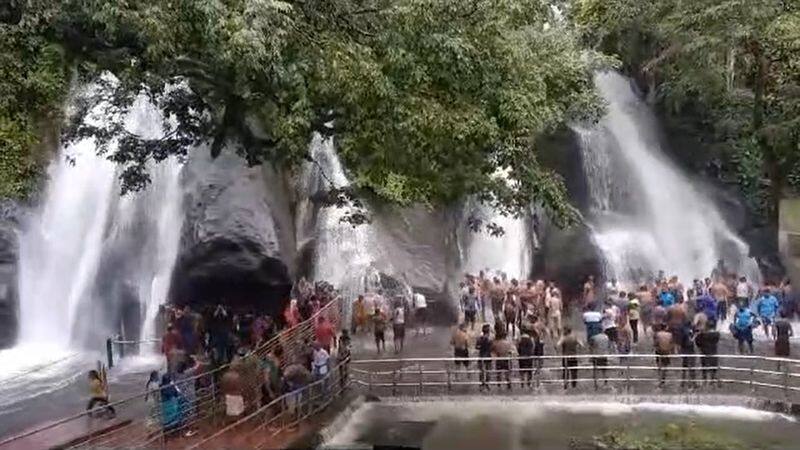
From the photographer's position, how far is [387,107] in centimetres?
1341

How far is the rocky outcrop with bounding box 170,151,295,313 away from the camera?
21.4 metres

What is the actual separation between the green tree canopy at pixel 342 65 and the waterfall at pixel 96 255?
9.02 metres

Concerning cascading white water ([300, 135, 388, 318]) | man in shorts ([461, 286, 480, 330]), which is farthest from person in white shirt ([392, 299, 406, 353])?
cascading white water ([300, 135, 388, 318])

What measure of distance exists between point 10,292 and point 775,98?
21879 mm

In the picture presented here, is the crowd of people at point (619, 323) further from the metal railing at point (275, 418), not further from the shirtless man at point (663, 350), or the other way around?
the metal railing at point (275, 418)

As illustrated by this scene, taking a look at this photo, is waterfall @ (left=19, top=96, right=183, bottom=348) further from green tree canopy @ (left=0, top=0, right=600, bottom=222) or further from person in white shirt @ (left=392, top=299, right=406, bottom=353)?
green tree canopy @ (left=0, top=0, right=600, bottom=222)

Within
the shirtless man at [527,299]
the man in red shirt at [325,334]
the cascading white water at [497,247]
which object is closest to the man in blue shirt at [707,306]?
the shirtless man at [527,299]

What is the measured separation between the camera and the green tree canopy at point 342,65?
1240 cm

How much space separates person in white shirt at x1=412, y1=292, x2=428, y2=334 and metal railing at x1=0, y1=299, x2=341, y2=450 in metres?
9.05

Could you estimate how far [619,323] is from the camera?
19672mm

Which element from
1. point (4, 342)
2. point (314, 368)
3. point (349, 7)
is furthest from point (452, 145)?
point (4, 342)

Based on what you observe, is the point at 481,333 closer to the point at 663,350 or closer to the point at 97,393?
the point at 663,350

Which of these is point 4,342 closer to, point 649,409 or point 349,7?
point 349,7

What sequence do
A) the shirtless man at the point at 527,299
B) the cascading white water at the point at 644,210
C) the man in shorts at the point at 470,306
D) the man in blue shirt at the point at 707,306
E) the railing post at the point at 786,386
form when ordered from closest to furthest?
the railing post at the point at 786,386 → the man in blue shirt at the point at 707,306 → the shirtless man at the point at 527,299 → the man in shorts at the point at 470,306 → the cascading white water at the point at 644,210
